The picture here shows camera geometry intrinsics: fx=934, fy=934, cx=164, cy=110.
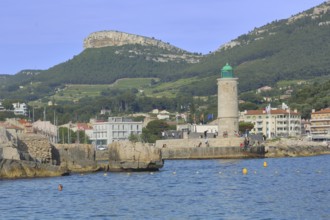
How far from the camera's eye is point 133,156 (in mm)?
61875

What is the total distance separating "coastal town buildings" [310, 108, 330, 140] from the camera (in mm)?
155125

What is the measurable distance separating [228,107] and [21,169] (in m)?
53.9

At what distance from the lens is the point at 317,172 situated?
64.4m

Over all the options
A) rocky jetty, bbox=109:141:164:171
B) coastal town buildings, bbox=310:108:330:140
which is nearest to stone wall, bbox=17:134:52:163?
rocky jetty, bbox=109:141:164:171

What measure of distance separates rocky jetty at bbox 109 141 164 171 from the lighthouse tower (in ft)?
141

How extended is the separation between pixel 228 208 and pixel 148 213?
3686mm

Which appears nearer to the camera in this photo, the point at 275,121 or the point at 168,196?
the point at 168,196

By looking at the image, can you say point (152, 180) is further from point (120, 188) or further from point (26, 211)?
point (26, 211)

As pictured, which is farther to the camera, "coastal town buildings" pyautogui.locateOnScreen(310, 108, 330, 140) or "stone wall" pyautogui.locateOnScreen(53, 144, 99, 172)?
"coastal town buildings" pyautogui.locateOnScreen(310, 108, 330, 140)

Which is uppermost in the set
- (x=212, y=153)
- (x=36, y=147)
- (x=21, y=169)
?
(x=36, y=147)

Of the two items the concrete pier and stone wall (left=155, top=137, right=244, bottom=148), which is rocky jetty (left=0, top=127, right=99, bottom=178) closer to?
the concrete pier

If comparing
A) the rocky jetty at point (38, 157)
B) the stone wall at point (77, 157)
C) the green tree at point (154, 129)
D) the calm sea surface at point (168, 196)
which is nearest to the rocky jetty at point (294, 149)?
the green tree at point (154, 129)

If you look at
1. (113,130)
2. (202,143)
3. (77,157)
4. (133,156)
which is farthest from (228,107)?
(113,130)

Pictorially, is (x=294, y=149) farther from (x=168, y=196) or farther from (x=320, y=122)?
(x=168, y=196)
